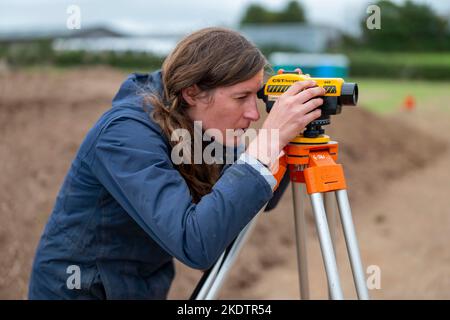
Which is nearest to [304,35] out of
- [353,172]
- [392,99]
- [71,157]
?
[392,99]

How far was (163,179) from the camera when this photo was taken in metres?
1.78

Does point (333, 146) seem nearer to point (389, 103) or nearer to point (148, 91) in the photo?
point (148, 91)

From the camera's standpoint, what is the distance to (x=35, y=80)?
12086mm

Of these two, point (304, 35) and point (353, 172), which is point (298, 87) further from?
point (304, 35)

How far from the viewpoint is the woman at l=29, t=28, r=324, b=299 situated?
5.69ft

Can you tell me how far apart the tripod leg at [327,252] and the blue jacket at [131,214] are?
207mm

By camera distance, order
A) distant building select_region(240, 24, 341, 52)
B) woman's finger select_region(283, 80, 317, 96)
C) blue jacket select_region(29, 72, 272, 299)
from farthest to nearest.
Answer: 1. distant building select_region(240, 24, 341, 52)
2. woman's finger select_region(283, 80, 317, 96)
3. blue jacket select_region(29, 72, 272, 299)

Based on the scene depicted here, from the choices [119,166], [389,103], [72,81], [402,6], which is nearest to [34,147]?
[119,166]

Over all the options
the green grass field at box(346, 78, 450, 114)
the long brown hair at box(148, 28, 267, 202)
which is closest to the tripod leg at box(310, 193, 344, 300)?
the long brown hair at box(148, 28, 267, 202)

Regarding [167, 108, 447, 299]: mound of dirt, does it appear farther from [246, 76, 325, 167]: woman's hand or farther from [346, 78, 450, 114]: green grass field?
[346, 78, 450, 114]: green grass field

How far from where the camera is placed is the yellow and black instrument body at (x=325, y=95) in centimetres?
189

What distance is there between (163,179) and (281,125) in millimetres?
411

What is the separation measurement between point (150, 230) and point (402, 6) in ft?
129

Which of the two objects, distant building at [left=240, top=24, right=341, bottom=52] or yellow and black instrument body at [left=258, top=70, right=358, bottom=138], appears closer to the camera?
yellow and black instrument body at [left=258, top=70, right=358, bottom=138]
